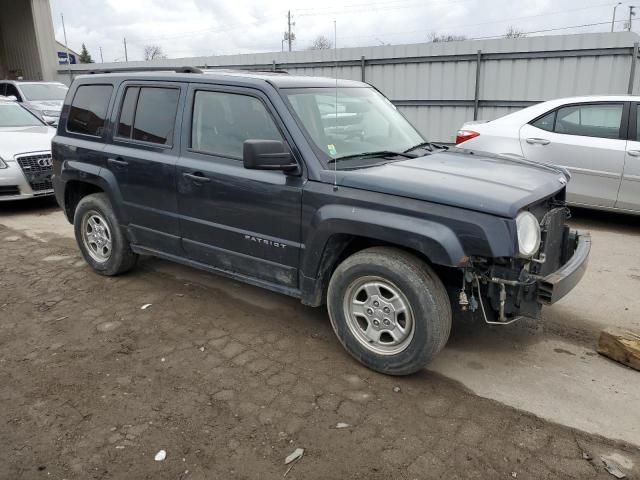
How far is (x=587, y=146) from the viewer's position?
657cm

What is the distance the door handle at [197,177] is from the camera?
159 inches

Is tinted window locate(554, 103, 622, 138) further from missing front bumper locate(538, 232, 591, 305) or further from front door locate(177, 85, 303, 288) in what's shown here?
front door locate(177, 85, 303, 288)

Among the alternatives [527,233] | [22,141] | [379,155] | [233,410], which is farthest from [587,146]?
[22,141]

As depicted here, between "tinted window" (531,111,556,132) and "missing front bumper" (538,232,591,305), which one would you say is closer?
"missing front bumper" (538,232,591,305)

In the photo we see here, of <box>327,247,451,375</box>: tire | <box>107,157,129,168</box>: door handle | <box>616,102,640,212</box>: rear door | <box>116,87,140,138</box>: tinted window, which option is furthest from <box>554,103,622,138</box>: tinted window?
<box>107,157,129,168</box>: door handle

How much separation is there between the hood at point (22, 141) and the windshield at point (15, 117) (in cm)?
33

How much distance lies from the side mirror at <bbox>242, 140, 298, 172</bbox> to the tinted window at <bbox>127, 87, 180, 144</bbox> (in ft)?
3.97

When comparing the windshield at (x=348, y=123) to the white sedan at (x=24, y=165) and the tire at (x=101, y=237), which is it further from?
the white sedan at (x=24, y=165)

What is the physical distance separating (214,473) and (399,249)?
5.44 feet

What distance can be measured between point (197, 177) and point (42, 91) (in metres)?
13.8

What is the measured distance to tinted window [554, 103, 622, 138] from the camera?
6.53 m

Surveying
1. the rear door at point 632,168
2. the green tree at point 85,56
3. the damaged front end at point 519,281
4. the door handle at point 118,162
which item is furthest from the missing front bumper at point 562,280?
the green tree at point 85,56

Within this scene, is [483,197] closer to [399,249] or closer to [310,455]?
[399,249]

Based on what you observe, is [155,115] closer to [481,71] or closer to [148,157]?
[148,157]
